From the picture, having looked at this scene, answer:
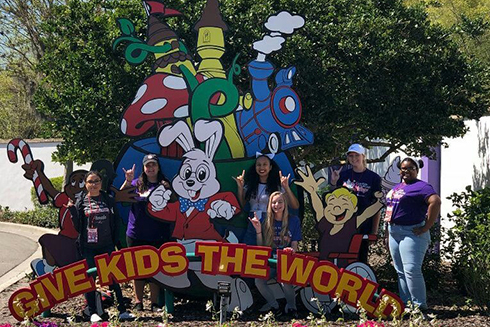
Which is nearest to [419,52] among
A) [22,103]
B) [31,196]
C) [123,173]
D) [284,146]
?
[284,146]

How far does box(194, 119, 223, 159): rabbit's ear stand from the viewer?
7.73m

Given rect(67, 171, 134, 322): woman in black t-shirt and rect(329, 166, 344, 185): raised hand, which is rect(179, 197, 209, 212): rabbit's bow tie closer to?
rect(67, 171, 134, 322): woman in black t-shirt

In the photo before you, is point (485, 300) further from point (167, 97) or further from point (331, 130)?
point (167, 97)

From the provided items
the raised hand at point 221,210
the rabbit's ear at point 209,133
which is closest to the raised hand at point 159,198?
the raised hand at point 221,210

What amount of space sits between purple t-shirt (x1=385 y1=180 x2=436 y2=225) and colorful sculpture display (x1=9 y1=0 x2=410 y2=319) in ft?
1.43

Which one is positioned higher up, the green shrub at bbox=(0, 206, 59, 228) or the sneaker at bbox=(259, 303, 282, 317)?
the green shrub at bbox=(0, 206, 59, 228)

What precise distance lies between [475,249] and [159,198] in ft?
11.6

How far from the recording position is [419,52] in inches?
335

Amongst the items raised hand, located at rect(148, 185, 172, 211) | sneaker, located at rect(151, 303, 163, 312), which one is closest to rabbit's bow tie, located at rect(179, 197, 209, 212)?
raised hand, located at rect(148, 185, 172, 211)

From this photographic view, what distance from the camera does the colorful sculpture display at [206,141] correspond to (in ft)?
24.2

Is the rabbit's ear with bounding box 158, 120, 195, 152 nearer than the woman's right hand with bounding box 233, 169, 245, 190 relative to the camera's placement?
No

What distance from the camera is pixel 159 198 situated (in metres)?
7.33

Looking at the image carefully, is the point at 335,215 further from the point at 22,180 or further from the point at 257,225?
the point at 22,180

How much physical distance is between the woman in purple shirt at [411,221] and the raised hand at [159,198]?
2369 millimetres
